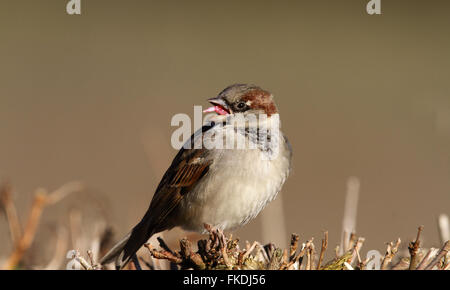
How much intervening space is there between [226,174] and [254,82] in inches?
192

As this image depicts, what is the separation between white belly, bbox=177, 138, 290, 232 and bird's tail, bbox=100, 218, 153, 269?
0.29m

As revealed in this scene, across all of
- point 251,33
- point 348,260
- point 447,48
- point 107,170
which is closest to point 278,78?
point 251,33

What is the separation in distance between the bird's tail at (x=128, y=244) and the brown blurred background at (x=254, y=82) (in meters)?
0.62

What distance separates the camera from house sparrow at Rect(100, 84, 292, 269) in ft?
11.1

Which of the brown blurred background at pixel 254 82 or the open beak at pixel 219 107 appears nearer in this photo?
the open beak at pixel 219 107

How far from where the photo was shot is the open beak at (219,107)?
344 cm

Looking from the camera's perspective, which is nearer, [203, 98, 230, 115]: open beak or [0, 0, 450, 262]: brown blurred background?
[203, 98, 230, 115]: open beak

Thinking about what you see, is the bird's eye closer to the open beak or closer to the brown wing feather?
the open beak

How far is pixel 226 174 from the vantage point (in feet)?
11.2

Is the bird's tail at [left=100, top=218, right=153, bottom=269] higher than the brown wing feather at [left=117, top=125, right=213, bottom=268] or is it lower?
lower

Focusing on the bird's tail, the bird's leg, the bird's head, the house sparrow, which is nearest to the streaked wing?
the house sparrow

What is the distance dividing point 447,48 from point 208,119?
7.23 meters

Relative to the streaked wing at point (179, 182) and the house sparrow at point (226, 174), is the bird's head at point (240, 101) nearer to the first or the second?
the house sparrow at point (226, 174)

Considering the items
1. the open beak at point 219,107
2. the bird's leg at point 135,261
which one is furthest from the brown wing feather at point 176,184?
the bird's leg at point 135,261
